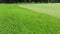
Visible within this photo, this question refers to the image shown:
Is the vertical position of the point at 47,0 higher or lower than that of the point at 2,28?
lower

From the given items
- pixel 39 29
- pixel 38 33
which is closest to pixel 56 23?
pixel 39 29

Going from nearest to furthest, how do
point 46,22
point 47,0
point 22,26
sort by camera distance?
point 22,26 < point 46,22 < point 47,0

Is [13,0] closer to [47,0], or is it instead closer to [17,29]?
[47,0]

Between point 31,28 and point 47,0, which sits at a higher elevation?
point 31,28

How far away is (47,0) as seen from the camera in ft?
109

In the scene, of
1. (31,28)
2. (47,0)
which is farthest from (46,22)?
(47,0)

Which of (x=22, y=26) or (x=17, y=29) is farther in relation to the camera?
(x=22, y=26)

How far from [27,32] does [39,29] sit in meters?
0.95

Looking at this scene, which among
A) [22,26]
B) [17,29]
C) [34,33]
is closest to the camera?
[34,33]

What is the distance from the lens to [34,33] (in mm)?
9750

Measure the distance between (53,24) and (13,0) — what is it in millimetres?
23635

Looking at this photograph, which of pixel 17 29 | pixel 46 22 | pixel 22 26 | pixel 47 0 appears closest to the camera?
pixel 17 29

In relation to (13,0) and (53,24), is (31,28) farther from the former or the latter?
(13,0)

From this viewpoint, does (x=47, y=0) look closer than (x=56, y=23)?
No
